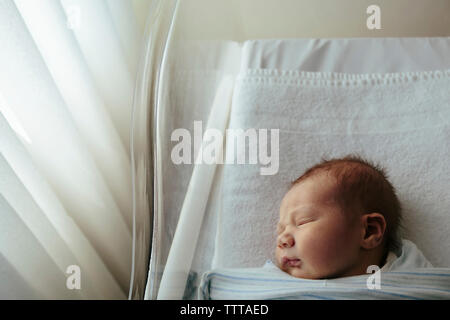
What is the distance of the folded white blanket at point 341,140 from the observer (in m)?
0.82

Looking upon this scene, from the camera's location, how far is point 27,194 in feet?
2.39

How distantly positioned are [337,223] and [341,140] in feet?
0.94

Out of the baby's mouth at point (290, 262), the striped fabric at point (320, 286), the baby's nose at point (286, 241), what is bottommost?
the striped fabric at point (320, 286)

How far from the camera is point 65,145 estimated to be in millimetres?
807

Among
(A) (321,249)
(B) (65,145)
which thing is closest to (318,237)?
(A) (321,249)

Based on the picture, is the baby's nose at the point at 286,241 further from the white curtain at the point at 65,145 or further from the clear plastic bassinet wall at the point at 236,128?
the white curtain at the point at 65,145

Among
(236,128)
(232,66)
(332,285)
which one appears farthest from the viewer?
(232,66)

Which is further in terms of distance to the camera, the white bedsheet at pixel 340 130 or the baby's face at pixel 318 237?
the white bedsheet at pixel 340 130

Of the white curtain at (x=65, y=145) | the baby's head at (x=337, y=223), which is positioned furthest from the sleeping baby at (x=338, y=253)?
the white curtain at (x=65, y=145)

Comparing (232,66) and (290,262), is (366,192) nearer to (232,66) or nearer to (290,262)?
(290,262)

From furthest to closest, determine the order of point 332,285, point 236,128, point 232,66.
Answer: point 232,66 → point 236,128 → point 332,285

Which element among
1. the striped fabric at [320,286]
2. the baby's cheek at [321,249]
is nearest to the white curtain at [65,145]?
the striped fabric at [320,286]

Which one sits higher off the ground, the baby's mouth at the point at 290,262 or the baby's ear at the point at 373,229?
the baby's ear at the point at 373,229
